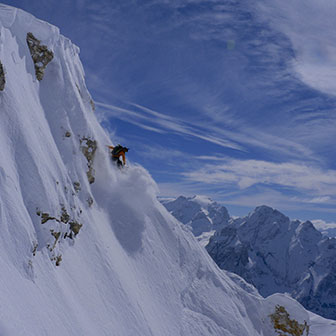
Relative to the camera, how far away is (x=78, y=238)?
53.3 ft

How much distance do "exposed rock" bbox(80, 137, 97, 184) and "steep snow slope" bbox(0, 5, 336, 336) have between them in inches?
3.6

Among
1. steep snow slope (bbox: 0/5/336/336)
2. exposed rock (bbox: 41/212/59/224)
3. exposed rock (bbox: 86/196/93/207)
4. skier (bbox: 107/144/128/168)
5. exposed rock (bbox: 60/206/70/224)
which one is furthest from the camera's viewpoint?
skier (bbox: 107/144/128/168)

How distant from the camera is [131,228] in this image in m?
22.0

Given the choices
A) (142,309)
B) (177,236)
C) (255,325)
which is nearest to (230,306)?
(255,325)

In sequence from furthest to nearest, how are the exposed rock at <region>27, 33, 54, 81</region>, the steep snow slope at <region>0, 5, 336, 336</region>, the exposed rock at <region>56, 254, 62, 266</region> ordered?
the exposed rock at <region>27, 33, 54, 81</region> → the exposed rock at <region>56, 254, 62, 266</region> → the steep snow slope at <region>0, 5, 336, 336</region>

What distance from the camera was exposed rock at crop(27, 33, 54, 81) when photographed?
18125mm

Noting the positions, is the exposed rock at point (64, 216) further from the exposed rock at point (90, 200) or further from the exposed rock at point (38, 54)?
the exposed rock at point (38, 54)

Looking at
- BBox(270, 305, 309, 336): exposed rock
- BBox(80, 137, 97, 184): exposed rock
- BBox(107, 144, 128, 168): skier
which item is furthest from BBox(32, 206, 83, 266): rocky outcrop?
BBox(270, 305, 309, 336): exposed rock

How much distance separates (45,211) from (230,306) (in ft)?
64.0

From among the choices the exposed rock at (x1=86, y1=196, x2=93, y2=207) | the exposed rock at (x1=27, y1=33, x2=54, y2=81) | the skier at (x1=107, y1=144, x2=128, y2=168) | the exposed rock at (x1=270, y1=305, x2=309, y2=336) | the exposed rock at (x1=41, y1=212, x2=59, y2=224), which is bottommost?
the exposed rock at (x1=270, y1=305, x2=309, y2=336)

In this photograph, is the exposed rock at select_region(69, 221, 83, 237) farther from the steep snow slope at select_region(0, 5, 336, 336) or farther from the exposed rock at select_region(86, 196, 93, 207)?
the exposed rock at select_region(86, 196, 93, 207)

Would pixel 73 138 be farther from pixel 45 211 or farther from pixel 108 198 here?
pixel 45 211

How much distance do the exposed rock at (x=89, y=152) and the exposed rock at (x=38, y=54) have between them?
505 cm

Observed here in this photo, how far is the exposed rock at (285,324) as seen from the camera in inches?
1043
